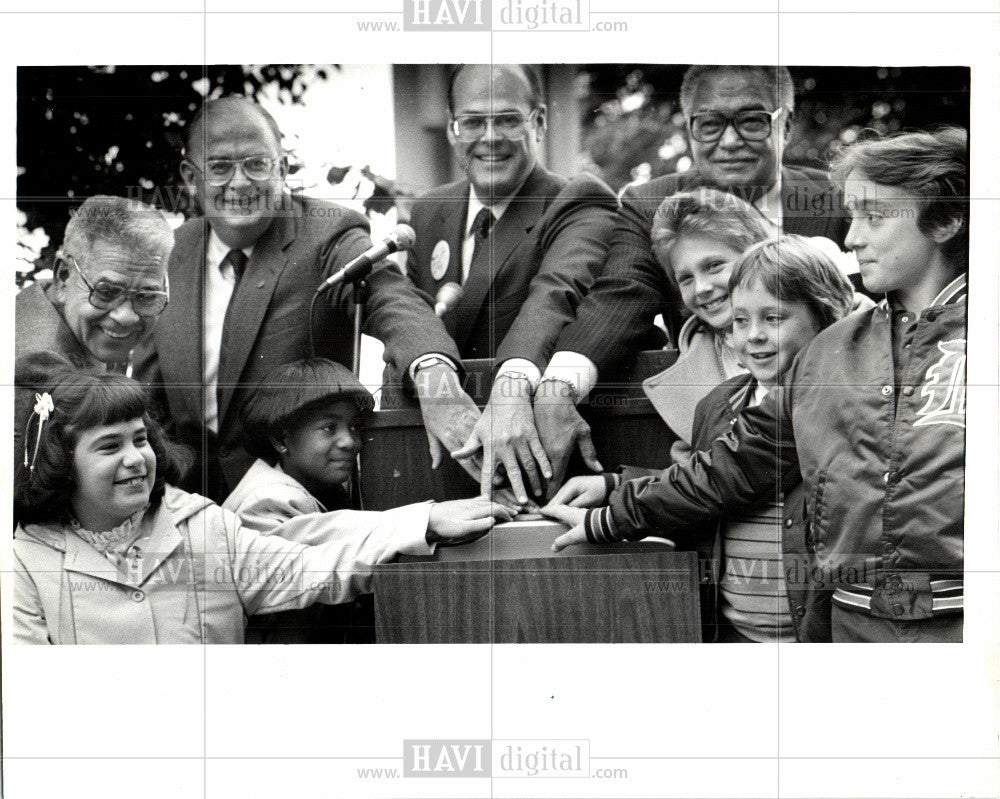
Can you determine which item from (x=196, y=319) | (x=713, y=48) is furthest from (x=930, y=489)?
(x=196, y=319)

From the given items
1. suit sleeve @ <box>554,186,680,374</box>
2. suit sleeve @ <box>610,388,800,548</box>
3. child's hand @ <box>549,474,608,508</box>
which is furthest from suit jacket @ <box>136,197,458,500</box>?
suit sleeve @ <box>610,388,800,548</box>

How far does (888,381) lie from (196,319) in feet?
8.84

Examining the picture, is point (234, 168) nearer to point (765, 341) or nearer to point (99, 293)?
point (99, 293)

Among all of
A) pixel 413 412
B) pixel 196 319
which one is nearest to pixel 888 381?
pixel 413 412

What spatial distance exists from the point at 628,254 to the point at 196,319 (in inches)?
67.3

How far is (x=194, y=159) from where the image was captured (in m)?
5.32

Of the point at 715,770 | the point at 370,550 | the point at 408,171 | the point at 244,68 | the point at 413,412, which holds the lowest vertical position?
the point at 715,770

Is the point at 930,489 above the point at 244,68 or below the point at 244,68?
below

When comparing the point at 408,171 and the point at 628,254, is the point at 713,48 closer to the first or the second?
the point at 628,254

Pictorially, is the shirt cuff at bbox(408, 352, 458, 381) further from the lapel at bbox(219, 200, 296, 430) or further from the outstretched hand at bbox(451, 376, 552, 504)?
the lapel at bbox(219, 200, 296, 430)

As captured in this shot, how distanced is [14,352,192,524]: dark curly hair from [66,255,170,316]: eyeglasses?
27 cm

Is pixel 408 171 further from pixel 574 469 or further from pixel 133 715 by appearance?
pixel 133 715

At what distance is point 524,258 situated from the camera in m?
5.36

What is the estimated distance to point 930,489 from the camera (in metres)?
5.25
